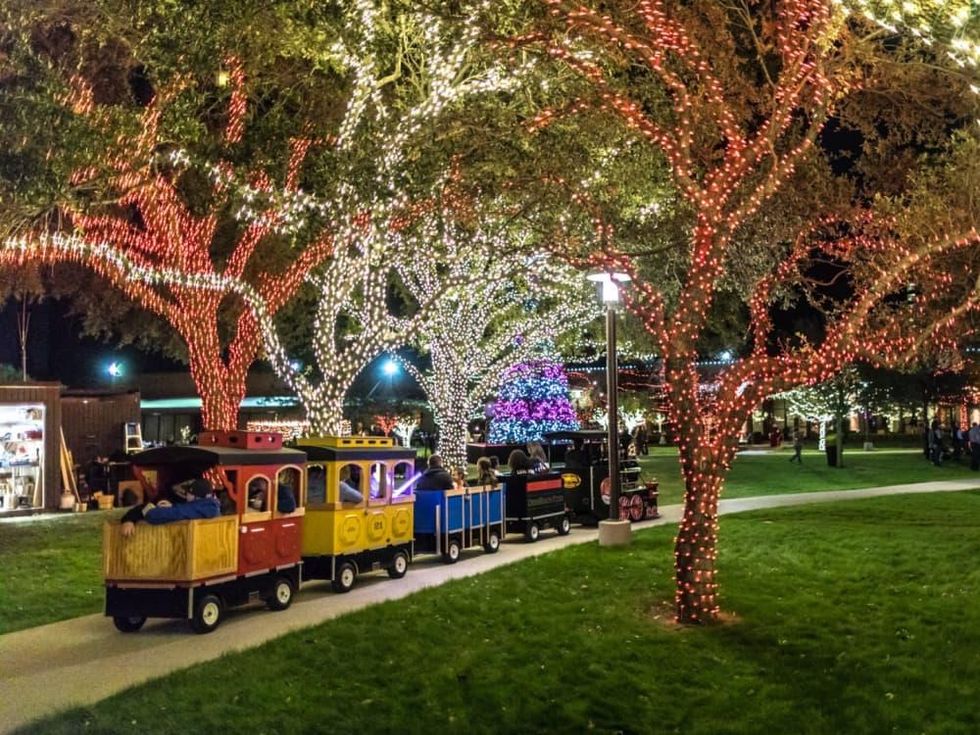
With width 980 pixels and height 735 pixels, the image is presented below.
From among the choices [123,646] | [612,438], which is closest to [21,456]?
[612,438]

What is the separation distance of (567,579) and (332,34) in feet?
24.2

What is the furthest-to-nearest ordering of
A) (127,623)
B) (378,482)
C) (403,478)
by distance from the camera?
1. (403,478)
2. (378,482)
3. (127,623)

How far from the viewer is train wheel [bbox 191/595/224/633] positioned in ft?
31.2

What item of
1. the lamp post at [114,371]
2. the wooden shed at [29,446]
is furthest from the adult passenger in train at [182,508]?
the lamp post at [114,371]

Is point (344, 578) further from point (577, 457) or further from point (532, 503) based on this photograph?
point (577, 457)

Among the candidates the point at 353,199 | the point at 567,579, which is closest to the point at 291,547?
the point at 567,579

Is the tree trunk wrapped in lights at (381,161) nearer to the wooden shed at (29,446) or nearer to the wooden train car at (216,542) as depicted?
the wooden train car at (216,542)

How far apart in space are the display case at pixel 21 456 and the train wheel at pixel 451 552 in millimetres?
10741

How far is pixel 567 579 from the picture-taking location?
11.9 metres

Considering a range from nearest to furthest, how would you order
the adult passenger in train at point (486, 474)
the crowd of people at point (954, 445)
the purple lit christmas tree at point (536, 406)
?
the adult passenger in train at point (486, 474) < the crowd of people at point (954, 445) < the purple lit christmas tree at point (536, 406)

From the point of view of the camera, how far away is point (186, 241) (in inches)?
710

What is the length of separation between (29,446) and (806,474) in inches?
881

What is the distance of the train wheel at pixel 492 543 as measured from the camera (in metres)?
14.9

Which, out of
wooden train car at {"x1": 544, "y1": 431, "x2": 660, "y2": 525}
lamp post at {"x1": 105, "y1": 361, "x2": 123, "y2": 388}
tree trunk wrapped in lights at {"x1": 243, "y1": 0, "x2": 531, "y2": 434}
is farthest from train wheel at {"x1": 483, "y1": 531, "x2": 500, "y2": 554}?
lamp post at {"x1": 105, "y1": 361, "x2": 123, "y2": 388}
